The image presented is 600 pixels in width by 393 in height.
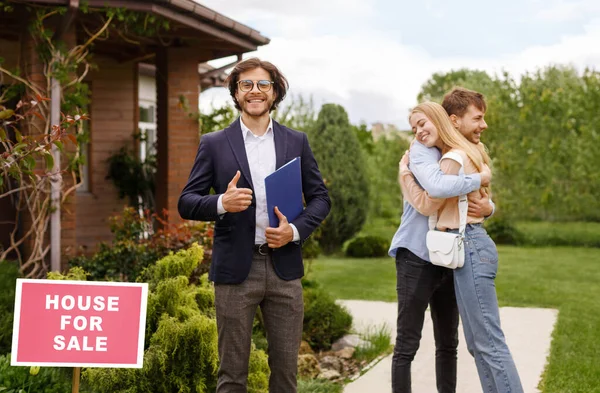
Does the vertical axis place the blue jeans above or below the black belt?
below

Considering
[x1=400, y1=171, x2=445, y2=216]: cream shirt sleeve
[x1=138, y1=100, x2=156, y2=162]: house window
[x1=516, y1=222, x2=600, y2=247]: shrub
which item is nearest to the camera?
[x1=400, y1=171, x2=445, y2=216]: cream shirt sleeve

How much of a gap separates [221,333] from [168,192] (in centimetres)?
695

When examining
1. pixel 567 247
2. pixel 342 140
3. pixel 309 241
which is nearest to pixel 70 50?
pixel 309 241

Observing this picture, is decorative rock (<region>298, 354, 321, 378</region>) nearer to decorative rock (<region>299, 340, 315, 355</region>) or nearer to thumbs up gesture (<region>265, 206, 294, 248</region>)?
decorative rock (<region>299, 340, 315, 355</region>)

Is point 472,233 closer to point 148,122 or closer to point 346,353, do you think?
point 346,353

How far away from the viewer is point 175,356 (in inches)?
207

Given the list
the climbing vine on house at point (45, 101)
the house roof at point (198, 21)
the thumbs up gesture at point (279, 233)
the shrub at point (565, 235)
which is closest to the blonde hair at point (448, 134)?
the thumbs up gesture at point (279, 233)

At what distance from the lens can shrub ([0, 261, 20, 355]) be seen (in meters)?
6.11

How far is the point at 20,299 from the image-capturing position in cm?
389

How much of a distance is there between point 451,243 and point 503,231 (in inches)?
745

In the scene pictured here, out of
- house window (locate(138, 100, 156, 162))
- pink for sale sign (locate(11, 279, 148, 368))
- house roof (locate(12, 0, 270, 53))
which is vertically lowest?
pink for sale sign (locate(11, 279, 148, 368))

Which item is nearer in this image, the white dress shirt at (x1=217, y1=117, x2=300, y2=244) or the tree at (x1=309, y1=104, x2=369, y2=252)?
the white dress shirt at (x1=217, y1=117, x2=300, y2=244)

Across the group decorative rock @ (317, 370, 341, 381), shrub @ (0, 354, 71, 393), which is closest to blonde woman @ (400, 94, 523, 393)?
shrub @ (0, 354, 71, 393)

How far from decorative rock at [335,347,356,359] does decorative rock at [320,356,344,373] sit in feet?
0.37
